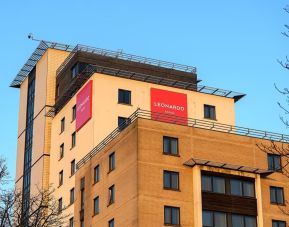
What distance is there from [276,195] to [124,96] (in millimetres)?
22132

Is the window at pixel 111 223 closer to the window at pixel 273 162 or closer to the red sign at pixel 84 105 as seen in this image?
the window at pixel 273 162

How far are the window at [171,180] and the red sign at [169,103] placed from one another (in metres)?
18.3

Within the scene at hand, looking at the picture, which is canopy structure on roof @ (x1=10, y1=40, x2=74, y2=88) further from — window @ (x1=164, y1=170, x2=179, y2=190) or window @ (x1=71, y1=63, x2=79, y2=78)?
window @ (x1=164, y1=170, x2=179, y2=190)

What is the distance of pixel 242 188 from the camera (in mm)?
68812

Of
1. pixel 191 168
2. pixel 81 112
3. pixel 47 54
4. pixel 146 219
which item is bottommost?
pixel 146 219

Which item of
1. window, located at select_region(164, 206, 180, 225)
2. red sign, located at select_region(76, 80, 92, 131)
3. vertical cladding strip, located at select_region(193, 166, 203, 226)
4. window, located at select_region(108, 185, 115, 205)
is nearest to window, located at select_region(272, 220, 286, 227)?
vertical cladding strip, located at select_region(193, 166, 203, 226)

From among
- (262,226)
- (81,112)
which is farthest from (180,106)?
(262,226)

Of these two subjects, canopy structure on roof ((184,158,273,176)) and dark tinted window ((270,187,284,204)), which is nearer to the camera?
canopy structure on roof ((184,158,273,176))

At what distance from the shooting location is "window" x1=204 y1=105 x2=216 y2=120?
8919cm

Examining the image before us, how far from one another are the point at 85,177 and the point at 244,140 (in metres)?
16.8

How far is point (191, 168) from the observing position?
2643 inches

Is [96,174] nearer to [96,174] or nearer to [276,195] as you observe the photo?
[96,174]

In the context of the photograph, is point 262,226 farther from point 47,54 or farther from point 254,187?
point 47,54

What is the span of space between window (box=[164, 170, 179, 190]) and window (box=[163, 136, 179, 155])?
1.88 m
